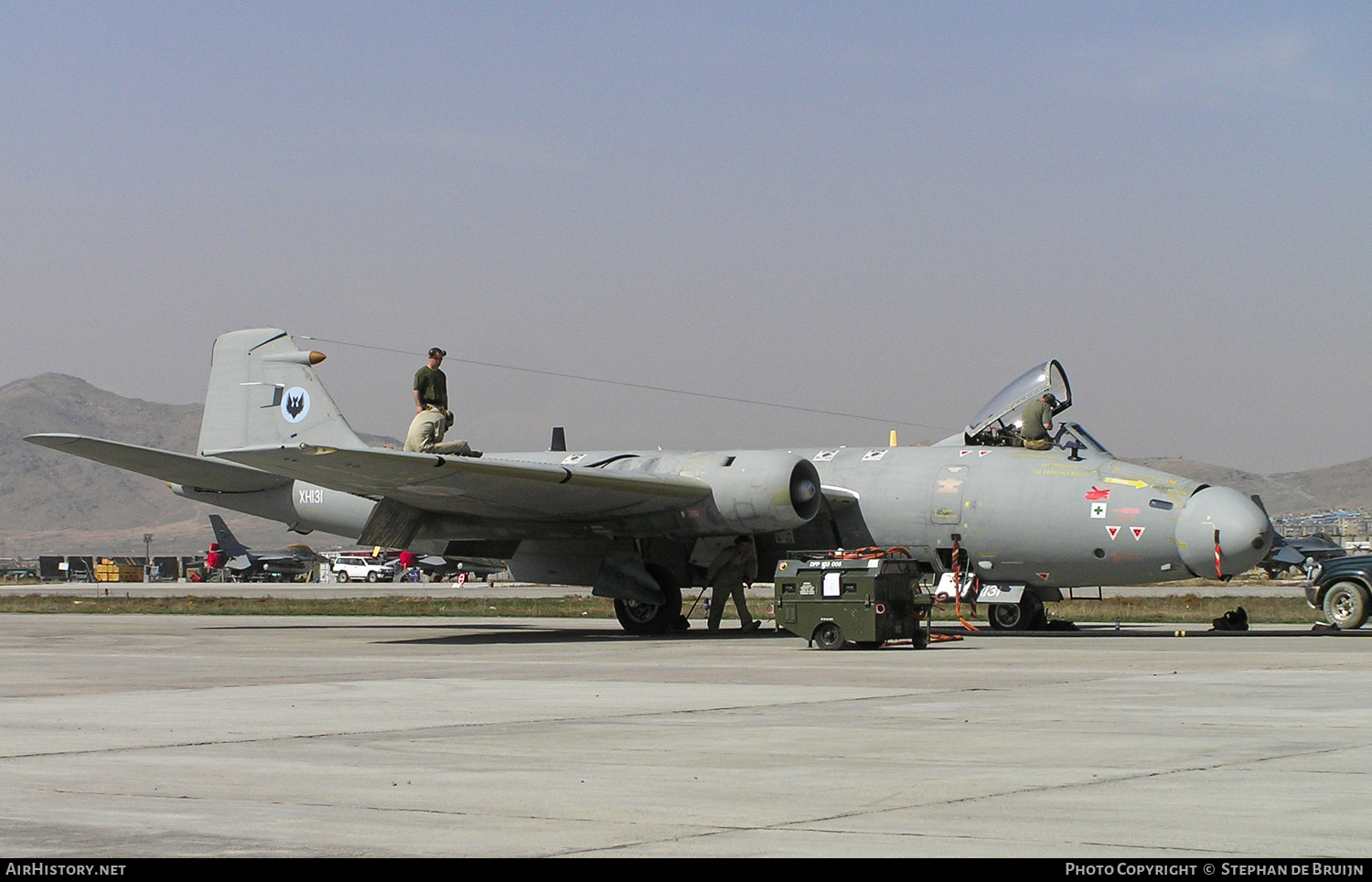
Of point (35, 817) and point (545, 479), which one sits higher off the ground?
point (545, 479)

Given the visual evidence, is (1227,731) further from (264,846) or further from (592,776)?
(264,846)

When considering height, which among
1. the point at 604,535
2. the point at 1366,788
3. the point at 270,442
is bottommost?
the point at 1366,788

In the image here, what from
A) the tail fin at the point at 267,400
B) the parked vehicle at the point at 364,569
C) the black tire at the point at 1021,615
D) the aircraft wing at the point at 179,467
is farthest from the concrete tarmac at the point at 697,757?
the parked vehicle at the point at 364,569

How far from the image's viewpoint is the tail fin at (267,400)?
26375 mm

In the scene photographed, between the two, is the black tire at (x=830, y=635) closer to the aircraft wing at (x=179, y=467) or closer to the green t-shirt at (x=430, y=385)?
the green t-shirt at (x=430, y=385)

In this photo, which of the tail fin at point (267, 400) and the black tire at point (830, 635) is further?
the tail fin at point (267, 400)

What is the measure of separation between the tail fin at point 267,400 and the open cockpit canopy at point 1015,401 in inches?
431

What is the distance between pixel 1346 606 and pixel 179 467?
1886 cm

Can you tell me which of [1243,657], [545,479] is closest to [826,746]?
[1243,657]

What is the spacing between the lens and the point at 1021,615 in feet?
76.3
